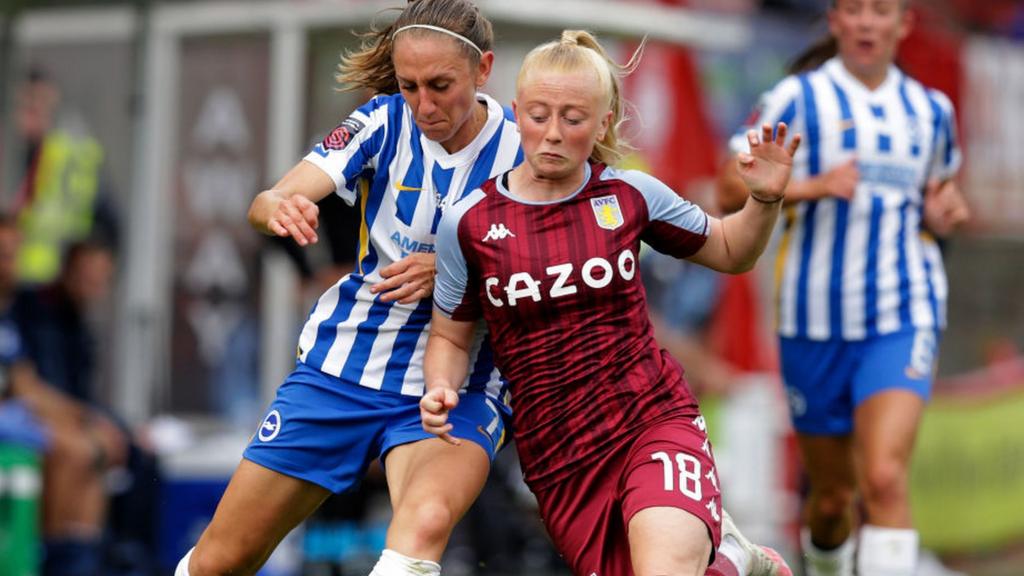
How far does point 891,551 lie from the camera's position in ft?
21.2

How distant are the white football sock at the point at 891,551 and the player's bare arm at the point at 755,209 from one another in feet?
5.67

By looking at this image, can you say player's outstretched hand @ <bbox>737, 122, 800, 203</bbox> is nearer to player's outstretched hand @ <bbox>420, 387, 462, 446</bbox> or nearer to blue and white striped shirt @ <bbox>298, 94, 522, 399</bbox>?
blue and white striped shirt @ <bbox>298, 94, 522, 399</bbox>

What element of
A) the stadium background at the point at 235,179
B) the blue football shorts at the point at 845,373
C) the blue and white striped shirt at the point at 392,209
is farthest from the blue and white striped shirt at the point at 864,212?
the stadium background at the point at 235,179

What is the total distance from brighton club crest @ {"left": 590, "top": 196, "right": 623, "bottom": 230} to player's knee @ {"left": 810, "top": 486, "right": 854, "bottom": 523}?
8.17 feet

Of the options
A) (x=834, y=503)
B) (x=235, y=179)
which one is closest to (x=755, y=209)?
(x=834, y=503)

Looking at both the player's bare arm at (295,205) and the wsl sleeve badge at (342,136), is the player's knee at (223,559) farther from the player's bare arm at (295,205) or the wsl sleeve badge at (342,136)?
the wsl sleeve badge at (342,136)

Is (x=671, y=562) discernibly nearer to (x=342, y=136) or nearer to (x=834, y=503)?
(x=342, y=136)

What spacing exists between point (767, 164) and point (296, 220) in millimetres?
1353

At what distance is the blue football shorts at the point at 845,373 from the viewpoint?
21.9 ft

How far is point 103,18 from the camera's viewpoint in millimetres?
10805

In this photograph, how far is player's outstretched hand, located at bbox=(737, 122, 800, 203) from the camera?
16.4 feet

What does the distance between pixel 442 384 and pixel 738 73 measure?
7.84 m

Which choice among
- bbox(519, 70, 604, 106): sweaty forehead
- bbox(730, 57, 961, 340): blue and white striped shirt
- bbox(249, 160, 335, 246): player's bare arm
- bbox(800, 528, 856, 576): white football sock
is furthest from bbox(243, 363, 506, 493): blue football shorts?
bbox(800, 528, 856, 576): white football sock

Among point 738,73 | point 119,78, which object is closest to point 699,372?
point 738,73
